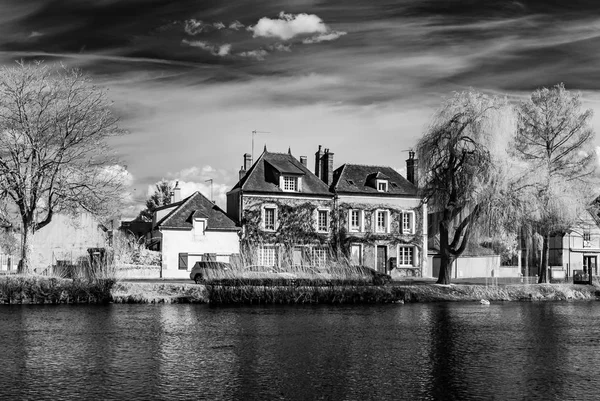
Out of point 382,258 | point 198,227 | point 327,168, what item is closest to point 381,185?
point 327,168

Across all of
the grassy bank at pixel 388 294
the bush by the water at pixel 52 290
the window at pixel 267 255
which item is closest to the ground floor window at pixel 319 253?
the window at pixel 267 255

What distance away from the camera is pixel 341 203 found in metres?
51.9

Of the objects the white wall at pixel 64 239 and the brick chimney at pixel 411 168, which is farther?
the brick chimney at pixel 411 168

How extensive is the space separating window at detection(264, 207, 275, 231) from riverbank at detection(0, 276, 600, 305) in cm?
1507

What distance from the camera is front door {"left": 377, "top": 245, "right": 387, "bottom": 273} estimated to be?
171 ft

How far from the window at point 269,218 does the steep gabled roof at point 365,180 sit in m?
5.05

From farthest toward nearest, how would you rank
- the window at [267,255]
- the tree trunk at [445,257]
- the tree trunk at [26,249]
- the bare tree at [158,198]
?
the bare tree at [158,198] < the window at [267,255] < the tree trunk at [445,257] < the tree trunk at [26,249]

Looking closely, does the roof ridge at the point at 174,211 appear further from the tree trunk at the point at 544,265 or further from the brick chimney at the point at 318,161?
the tree trunk at the point at 544,265

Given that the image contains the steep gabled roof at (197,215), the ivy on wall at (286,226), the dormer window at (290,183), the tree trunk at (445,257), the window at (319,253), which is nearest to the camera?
the tree trunk at (445,257)

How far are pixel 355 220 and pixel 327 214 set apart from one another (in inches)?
85.8

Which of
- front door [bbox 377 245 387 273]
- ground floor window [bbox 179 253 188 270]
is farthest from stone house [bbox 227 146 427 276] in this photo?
ground floor window [bbox 179 253 188 270]

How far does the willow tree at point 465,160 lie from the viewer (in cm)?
3716

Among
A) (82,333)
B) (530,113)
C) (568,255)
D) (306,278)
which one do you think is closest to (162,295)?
(306,278)

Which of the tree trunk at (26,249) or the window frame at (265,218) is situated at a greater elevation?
the window frame at (265,218)
